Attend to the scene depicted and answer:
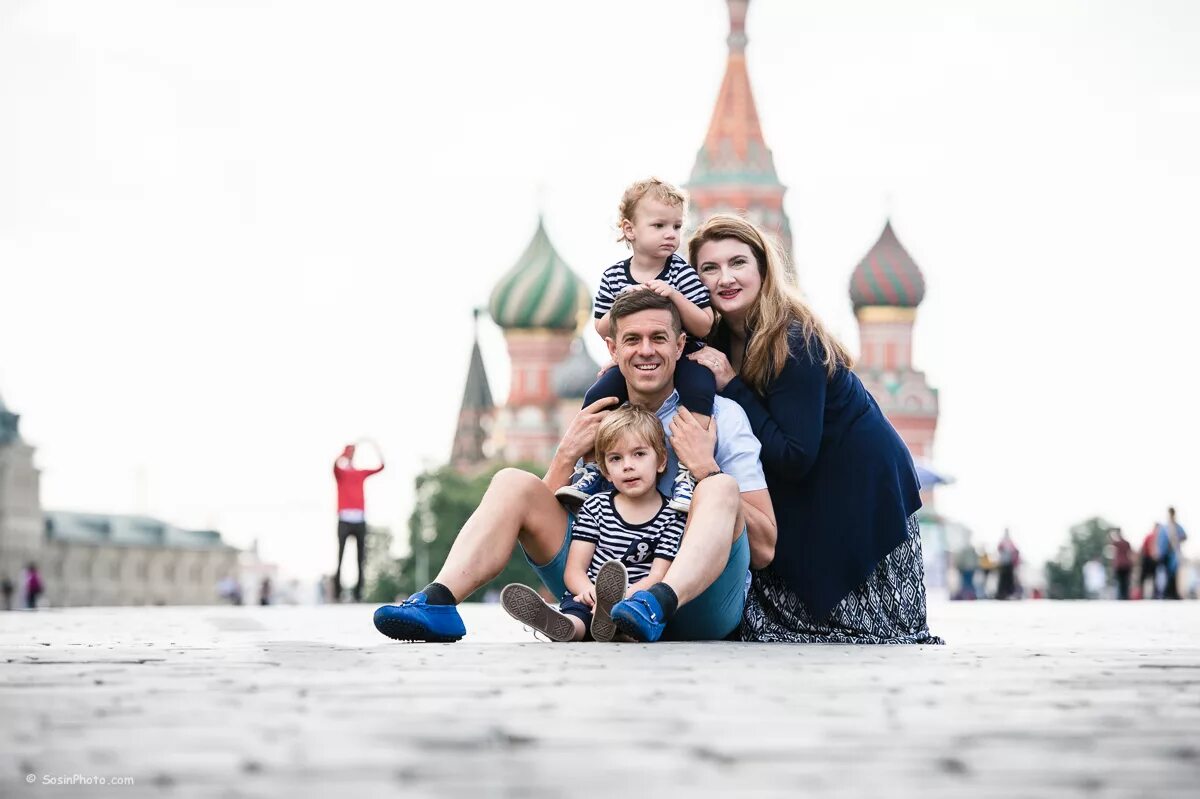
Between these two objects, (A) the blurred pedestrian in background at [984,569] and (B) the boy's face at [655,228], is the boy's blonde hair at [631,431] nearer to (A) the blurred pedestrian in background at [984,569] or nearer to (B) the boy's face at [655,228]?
(B) the boy's face at [655,228]

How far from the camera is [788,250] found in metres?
63.8

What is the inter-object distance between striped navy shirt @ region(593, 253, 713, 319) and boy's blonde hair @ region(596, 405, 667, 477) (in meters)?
0.40

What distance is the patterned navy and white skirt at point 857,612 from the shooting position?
6613mm

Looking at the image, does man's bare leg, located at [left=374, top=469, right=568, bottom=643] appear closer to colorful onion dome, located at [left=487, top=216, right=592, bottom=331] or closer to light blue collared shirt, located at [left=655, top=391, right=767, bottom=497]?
light blue collared shirt, located at [left=655, top=391, right=767, bottom=497]

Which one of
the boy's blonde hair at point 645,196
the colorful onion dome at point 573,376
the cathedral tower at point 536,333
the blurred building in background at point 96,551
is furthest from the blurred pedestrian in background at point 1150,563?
the blurred building in background at point 96,551

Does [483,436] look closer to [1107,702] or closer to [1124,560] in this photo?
[1124,560]

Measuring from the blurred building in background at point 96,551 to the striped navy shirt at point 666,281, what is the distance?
97969 millimetres

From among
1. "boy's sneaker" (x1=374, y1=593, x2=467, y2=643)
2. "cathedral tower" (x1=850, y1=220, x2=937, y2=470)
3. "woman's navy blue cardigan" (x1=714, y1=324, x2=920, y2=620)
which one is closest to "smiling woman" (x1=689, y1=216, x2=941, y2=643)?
"woman's navy blue cardigan" (x1=714, y1=324, x2=920, y2=620)

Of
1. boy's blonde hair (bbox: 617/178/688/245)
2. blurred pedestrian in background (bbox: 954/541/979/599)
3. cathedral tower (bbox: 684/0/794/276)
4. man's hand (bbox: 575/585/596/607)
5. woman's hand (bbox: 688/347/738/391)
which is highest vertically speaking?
cathedral tower (bbox: 684/0/794/276)

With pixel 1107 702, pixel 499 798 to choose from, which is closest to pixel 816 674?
pixel 1107 702

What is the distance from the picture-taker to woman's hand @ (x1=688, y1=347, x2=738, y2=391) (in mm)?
6641

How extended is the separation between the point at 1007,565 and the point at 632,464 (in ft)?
92.2

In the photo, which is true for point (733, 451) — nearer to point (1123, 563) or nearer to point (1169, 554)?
point (1169, 554)

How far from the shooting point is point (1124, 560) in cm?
2914
